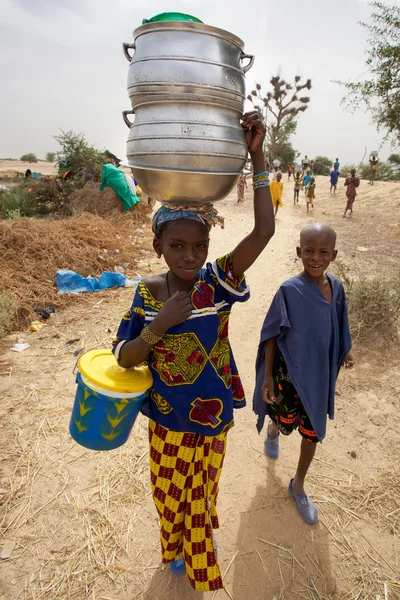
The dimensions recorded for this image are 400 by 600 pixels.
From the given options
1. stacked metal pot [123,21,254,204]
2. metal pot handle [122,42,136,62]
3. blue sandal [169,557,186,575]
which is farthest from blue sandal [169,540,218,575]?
metal pot handle [122,42,136,62]

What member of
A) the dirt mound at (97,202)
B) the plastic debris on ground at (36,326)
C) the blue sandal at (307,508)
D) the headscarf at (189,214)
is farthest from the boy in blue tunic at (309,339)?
the dirt mound at (97,202)

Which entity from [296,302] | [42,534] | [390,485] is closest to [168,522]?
[42,534]

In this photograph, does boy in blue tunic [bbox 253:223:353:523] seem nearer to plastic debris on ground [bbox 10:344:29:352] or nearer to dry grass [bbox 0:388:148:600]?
dry grass [bbox 0:388:148:600]

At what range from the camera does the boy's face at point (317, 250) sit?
173 centimetres

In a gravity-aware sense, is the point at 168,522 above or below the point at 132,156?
below

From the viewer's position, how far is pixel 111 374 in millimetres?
1403

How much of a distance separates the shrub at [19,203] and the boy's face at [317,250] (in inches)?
412

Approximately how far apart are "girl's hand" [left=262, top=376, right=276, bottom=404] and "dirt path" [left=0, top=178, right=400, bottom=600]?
0.72m

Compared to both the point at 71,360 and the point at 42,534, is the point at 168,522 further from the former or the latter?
the point at 71,360

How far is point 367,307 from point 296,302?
2.35 m

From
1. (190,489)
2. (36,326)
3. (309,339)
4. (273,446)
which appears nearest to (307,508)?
(273,446)

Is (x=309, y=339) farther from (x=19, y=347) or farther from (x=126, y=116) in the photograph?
(x=19, y=347)

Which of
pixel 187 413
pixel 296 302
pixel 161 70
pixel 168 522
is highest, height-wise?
pixel 161 70

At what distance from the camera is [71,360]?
11.7 feet
